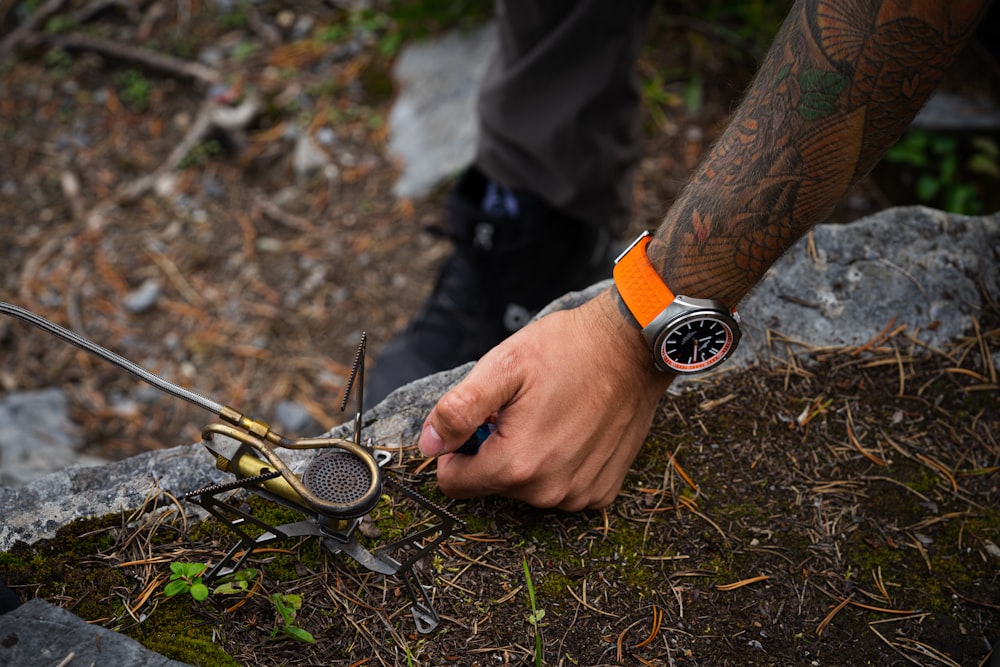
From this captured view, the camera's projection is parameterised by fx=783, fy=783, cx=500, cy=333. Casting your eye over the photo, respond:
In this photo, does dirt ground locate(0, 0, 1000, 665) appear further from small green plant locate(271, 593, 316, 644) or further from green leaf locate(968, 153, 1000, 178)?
green leaf locate(968, 153, 1000, 178)

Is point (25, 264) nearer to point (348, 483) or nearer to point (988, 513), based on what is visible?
point (348, 483)

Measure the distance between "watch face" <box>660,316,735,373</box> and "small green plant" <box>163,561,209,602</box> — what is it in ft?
3.69

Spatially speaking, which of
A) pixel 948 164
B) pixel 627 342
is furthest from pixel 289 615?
pixel 948 164

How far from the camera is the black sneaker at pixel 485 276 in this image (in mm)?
3492

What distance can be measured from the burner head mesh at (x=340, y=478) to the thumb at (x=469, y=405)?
19 cm

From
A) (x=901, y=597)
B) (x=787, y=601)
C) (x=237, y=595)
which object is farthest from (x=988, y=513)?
(x=237, y=595)

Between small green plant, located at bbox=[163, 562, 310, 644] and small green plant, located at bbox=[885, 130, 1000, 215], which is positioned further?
small green plant, located at bbox=[885, 130, 1000, 215]

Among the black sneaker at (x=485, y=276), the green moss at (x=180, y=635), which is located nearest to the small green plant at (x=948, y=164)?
the black sneaker at (x=485, y=276)

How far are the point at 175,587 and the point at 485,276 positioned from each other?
219cm

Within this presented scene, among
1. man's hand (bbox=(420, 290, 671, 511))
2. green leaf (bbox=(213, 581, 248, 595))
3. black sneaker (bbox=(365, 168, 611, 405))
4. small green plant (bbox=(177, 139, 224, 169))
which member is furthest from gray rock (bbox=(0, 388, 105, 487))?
man's hand (bbox=(420, 290, 671, 511))

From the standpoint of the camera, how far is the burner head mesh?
154 cm

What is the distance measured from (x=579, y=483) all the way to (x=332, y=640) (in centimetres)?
63

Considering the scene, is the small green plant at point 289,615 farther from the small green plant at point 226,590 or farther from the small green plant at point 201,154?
the small green plant at point 201,154

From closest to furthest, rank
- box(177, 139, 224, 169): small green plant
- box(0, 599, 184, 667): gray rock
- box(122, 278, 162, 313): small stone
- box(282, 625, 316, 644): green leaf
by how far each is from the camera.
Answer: box(0, 599, 184, 667): gray rock
box(282, 625, 316, 644): green leaf
box(122, 278, 162, 313): small stone
box(177, 139, 224, 169): small green plant
